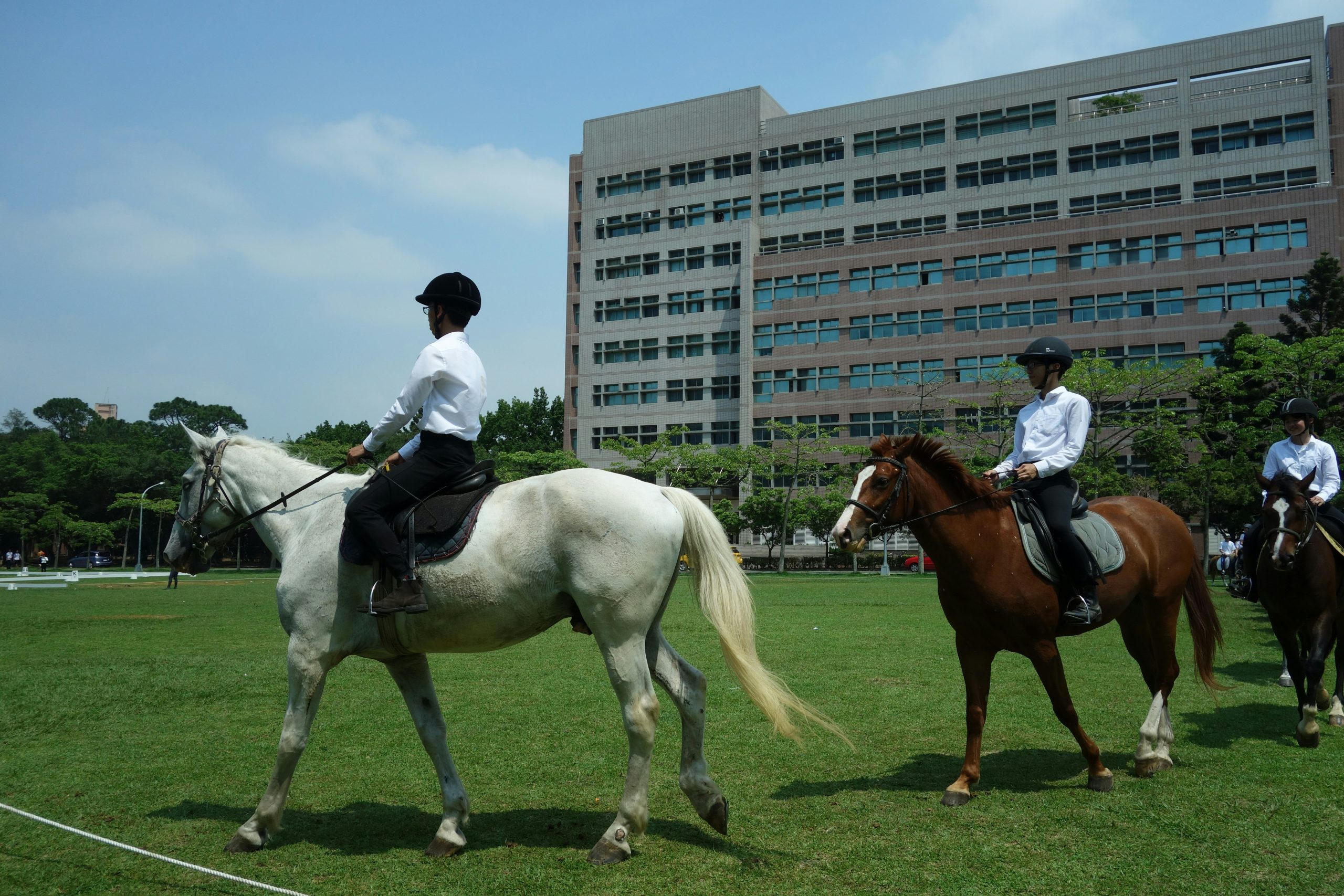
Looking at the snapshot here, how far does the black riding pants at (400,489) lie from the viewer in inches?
213

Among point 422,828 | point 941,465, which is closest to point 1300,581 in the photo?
point 941,465

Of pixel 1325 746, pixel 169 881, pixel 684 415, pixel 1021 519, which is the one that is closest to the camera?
pixel 169 881

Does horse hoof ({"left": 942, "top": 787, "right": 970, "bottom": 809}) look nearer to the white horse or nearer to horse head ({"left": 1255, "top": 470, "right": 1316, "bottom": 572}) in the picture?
the white horse

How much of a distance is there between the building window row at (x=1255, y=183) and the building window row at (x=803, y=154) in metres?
25.3

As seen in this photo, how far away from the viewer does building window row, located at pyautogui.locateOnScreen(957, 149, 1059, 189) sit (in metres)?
67.2

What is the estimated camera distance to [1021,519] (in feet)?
22.3

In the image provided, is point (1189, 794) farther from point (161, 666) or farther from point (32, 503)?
point (32, 503)

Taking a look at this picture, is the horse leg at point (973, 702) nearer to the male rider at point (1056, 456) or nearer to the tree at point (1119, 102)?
the male rider at point (1056, 456)

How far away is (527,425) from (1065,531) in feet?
303

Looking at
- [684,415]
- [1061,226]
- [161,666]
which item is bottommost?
[161,666]

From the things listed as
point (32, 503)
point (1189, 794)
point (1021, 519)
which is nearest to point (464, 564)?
point (1021, 519)

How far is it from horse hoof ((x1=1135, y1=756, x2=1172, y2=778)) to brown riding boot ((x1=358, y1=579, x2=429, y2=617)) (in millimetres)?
5219

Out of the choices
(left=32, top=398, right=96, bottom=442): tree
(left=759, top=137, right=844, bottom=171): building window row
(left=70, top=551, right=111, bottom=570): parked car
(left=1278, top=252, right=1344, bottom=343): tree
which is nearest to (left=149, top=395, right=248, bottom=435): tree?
(left=32, top=398, right=96, bottom=442): tree

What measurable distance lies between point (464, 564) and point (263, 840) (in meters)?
1.96
